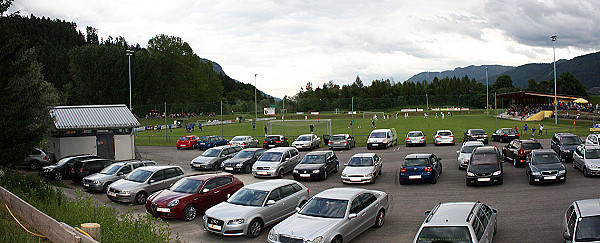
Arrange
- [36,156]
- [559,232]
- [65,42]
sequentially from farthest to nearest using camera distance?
[65,42]
[36,156]
[559,232]

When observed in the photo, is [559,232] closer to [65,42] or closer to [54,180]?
[54,180]

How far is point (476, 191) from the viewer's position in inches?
687

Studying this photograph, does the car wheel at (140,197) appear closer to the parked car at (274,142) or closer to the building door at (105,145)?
the building door at (105,145)

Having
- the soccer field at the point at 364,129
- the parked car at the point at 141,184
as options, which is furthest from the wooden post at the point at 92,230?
the soccer field at the point at 364,129

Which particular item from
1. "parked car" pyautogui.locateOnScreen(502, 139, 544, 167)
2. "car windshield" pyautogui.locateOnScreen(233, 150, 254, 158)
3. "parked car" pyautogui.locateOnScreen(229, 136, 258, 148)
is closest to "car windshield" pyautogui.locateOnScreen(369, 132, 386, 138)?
"parked car" pyautogui.locateOnScreen(229, 136, 258, 148)

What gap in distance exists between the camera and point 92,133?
30.9m

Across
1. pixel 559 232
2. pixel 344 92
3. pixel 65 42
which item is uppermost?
pixel 65 42

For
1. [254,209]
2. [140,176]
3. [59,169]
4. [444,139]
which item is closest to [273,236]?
[254,209]

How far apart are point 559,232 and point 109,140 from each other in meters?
29.3

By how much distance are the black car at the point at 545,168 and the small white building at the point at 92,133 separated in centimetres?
2643

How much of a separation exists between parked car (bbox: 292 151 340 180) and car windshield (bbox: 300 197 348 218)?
368 inches

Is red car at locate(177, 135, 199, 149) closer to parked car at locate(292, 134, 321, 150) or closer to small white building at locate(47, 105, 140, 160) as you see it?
small white building at locate(47, 105, 140, 160)

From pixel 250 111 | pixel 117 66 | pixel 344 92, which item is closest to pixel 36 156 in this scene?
pixel 117 66

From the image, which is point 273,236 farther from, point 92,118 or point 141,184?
point 92,118
